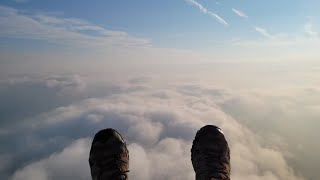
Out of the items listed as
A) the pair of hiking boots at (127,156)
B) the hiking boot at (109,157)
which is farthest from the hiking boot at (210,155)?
the hiking boot at (109,157)

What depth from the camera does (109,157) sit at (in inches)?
256

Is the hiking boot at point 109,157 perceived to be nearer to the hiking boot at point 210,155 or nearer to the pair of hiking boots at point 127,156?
the pair of hiking boots at point 127,156

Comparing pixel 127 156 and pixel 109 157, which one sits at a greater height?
pixel 127 156

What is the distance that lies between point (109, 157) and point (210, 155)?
225 cm

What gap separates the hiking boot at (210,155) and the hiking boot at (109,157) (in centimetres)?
157

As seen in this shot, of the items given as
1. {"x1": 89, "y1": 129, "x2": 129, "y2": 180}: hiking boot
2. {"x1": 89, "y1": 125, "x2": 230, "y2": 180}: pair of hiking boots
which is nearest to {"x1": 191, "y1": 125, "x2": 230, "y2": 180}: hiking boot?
{"x1": 89, "y1": 125, "x2": 230, "y2": 180}: pair of hiking boots

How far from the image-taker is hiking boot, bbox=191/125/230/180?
6489 mm


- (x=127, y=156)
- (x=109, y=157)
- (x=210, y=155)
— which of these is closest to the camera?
(x=109, y=157)

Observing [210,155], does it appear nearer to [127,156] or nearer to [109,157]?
[127,156]

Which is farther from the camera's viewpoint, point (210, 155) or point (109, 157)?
point (210, 155)

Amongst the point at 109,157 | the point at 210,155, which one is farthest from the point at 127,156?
the point at 210,155

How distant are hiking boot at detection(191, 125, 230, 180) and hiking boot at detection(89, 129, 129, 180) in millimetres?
1566

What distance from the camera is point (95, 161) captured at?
21.4 ft

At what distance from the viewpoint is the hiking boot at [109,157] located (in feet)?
20.0
